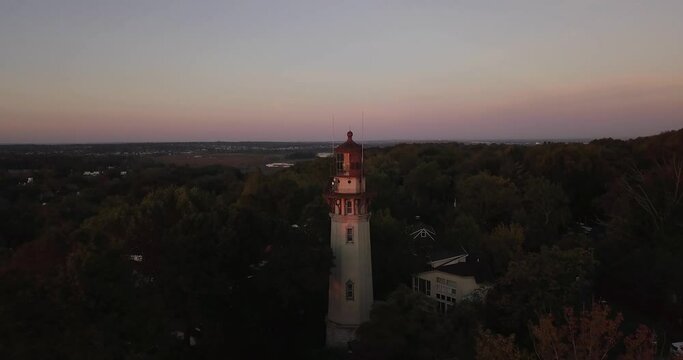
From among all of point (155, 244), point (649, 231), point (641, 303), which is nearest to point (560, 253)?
point (641, 303)

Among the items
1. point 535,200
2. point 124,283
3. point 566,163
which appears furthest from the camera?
point 566,163

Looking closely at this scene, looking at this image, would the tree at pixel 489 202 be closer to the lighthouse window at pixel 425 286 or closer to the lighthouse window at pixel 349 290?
the lighthouse window at pixel 425 286

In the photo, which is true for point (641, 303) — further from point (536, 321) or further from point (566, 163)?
point (566, 163)

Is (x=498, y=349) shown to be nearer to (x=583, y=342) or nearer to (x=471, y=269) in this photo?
(x=583, y=342)

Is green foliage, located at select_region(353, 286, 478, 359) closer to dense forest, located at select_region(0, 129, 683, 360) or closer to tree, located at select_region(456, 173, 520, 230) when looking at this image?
dense forest, located at select_region(0, 129, 683, 360)

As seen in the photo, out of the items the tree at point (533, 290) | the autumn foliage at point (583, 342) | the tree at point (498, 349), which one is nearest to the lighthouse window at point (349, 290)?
the tree at point (533, 290)

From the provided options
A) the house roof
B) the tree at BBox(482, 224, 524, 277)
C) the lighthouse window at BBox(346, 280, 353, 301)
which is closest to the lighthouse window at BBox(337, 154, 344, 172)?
the lighthouse window at BBox(346, 280, 353, 301)

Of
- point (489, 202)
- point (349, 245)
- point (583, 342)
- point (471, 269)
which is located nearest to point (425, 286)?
point (471, 269)
